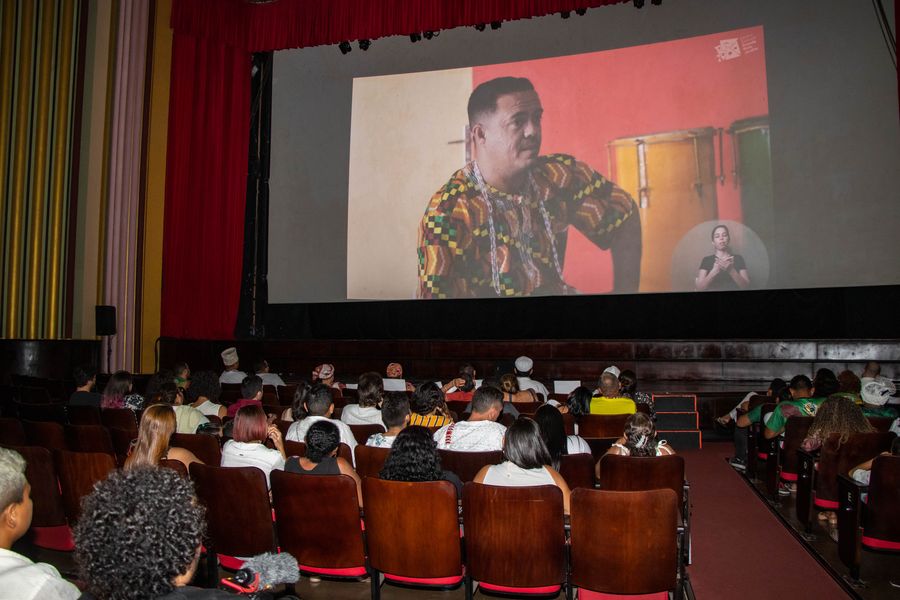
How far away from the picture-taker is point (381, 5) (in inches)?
356

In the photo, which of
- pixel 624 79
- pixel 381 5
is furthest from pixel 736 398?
pixel 381 5

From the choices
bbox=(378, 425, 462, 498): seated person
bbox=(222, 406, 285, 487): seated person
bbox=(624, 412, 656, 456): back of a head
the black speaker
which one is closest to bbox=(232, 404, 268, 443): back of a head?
bbox=(222, 406, 285, 487): seated person

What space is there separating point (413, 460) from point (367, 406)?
6.89 feet

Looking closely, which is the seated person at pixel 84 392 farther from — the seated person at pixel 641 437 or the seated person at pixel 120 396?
the seated person at pixel 641 437

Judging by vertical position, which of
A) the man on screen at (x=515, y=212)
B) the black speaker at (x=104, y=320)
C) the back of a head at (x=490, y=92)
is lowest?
the black speaker at (x=104, y=320)

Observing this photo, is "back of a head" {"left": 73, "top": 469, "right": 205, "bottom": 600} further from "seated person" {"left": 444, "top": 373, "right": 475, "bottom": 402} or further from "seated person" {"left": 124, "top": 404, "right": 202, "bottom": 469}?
"seated person" {"left": 444, "top": 373, "right": 475, "bottom": 402}

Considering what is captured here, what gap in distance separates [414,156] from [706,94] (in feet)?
13.2

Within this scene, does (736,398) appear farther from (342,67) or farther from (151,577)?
(151,577)

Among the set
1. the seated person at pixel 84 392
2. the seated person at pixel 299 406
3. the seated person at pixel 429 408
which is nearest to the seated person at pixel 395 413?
the seated person at pixel 429 408

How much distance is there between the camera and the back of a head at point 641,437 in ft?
10.8

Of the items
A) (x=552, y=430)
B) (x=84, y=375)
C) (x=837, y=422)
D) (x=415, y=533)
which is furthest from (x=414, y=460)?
(x=84, y=375)

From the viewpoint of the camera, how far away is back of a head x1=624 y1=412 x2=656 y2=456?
3289 millimetres

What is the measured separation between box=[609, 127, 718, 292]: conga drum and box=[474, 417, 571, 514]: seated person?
6.81 metres

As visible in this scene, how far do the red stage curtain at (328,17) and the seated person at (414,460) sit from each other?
692cm
